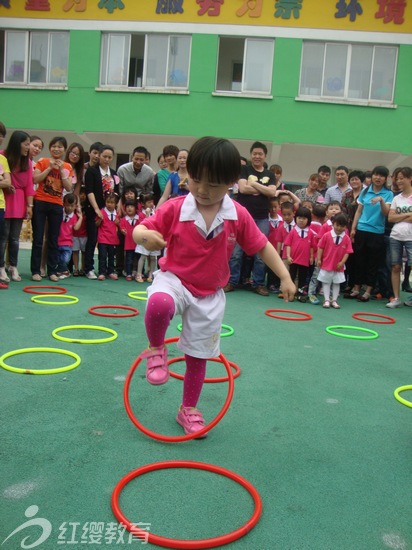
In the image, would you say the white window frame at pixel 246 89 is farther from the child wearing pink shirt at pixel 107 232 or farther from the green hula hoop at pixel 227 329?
the green hula hoop at pixel 227 329

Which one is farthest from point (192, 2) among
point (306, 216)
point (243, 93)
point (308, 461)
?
point (308, 461)

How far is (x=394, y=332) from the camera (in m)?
6.05

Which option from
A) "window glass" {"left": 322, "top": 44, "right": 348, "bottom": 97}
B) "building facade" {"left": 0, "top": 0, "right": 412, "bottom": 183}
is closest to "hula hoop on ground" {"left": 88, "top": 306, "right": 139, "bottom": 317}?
"building facade" {"left": 0, "top": 0, "right": 412, "bottom": 183}

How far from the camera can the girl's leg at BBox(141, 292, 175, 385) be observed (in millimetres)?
2518

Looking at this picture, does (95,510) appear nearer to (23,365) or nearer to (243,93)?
(23,365)

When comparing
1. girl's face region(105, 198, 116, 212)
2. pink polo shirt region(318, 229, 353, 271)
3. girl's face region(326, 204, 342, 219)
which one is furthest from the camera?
girl's face region(105, 198, 116, 212)

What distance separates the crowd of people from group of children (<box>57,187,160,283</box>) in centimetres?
2

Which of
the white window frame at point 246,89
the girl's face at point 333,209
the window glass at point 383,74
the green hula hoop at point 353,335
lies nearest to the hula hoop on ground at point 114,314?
the green hula hoop at point 353,335

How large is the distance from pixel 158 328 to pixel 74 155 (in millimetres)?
5983

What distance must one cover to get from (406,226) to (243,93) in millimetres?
9785

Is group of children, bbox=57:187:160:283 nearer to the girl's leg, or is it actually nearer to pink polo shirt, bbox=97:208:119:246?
pink polo shirt, bbox=97:208:119:246

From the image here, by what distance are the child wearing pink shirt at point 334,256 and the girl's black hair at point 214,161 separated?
5.48 meters

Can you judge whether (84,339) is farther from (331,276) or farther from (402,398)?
(331,276)

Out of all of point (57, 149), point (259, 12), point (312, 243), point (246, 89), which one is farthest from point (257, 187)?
point (259, 12)
